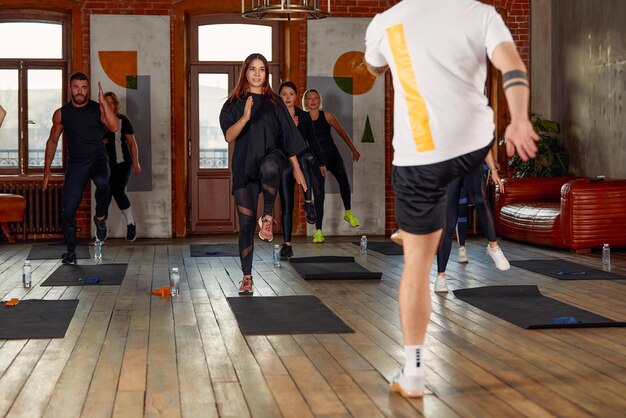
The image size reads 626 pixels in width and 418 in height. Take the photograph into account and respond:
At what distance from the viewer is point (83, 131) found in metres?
8.56

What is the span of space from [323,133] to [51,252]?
309 centimetres

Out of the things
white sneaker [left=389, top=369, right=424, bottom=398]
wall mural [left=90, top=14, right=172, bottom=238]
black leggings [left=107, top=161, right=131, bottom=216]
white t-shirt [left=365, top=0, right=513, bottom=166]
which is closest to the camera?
white t-shirt [left=365, top=0, right=513, bottom=166]

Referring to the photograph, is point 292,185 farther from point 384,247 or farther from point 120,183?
point 120,183

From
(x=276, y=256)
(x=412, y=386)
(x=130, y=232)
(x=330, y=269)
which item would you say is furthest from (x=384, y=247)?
(x=412, y=386)

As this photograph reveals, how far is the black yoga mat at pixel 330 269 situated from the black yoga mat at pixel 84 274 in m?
1.47

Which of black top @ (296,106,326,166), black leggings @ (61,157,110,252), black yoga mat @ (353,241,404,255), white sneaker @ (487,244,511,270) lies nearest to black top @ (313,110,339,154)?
black top @ (296,106,326,166)

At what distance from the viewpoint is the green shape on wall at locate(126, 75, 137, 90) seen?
1194cm

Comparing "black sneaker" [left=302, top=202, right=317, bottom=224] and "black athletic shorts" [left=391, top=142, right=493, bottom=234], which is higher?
"black athletic shorts" [left=391, top=142, right=493, bottom=234]

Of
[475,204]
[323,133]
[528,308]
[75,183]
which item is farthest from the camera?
[323,133]

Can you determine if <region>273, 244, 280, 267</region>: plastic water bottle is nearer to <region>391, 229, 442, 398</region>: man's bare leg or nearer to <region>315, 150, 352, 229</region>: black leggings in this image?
<region>315, 150, 352, 229</region>: black leggings

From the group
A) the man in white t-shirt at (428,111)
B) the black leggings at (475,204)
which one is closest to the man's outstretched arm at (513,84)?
the man in white t-shirt at (428,111)

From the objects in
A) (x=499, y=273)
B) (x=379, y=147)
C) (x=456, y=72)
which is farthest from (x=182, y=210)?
(x=456, y=72)

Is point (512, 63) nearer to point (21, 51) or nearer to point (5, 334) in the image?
point (5, 334)

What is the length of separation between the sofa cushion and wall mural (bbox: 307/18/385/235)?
178cm
